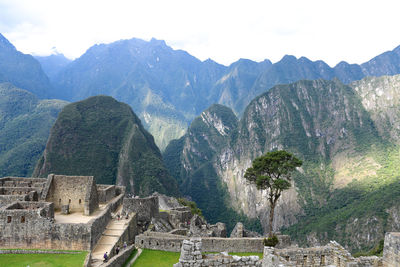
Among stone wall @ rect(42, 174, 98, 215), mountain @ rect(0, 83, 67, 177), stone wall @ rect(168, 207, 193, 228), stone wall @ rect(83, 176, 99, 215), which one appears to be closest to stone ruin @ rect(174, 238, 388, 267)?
stone wall @ rect(83, 176, 99, 215)

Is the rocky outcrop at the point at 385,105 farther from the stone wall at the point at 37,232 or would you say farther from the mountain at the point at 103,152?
the stone wall at the point at 37,232

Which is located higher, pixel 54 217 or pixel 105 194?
pixel 105 194

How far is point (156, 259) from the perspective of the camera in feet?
61.4

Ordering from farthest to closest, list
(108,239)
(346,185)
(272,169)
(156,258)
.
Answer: (346,185) → (272,169) → (108,239) → (156,258)

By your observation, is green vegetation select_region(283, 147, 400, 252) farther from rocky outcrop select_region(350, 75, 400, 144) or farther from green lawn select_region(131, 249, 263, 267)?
green lawn select_region(131, 249, 263, 267)

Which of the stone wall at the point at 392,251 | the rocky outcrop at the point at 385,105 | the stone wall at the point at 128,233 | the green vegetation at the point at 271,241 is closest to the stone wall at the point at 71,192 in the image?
the stone wall at the point at 128,233

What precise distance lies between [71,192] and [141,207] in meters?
5.97

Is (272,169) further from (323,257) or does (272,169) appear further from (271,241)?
(323,257)

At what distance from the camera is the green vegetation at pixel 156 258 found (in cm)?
1789

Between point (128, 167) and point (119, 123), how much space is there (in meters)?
34.8

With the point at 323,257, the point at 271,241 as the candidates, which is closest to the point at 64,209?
the point at 271,241

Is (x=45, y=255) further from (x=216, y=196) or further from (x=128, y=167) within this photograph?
(x=216, y=196)

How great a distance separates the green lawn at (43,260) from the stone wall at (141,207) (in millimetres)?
9503

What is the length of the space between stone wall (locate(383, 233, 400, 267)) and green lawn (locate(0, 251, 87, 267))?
1406 cm
